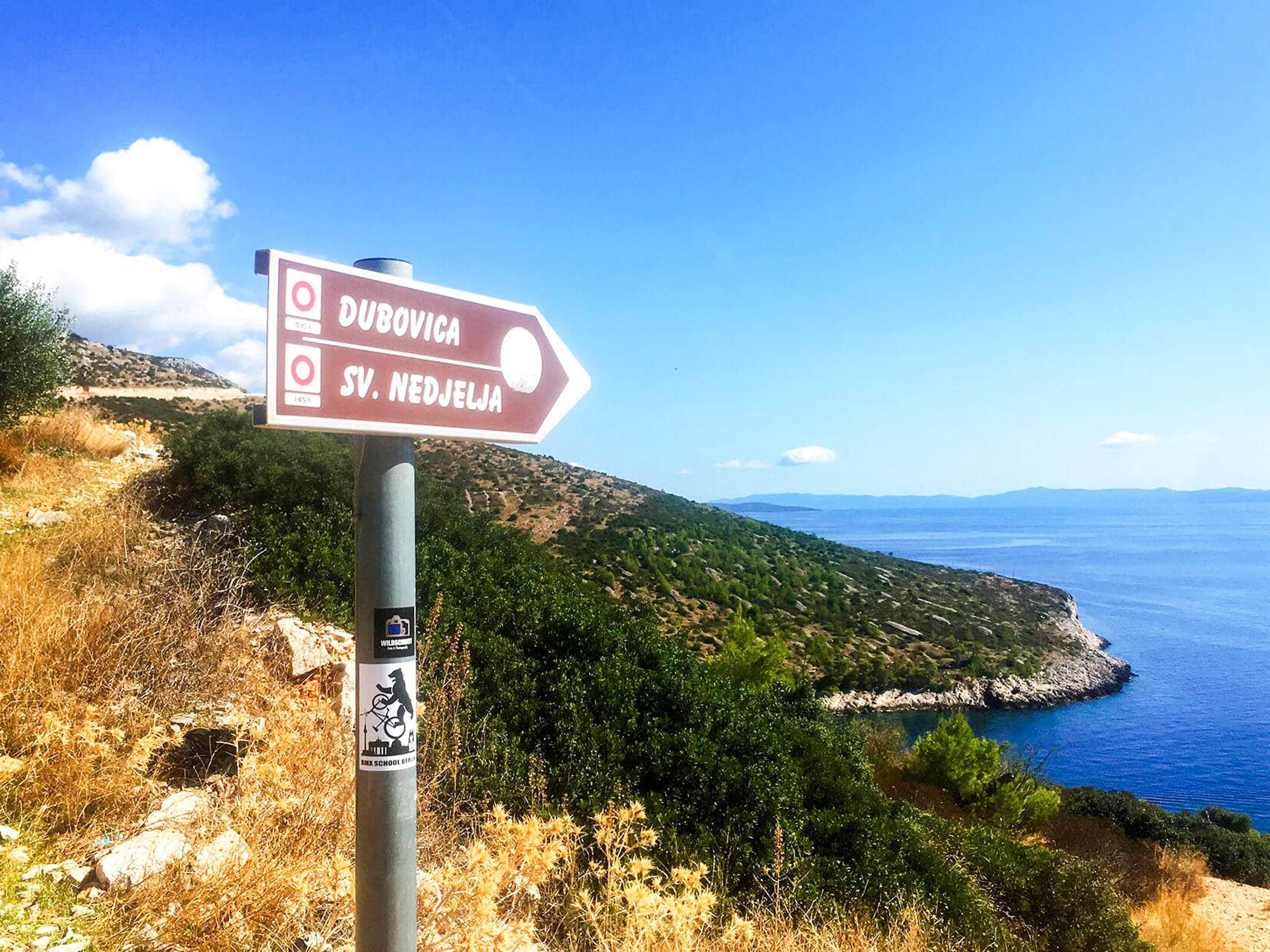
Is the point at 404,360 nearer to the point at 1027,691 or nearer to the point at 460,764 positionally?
the point at 460,764

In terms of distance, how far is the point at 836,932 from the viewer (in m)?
4.09

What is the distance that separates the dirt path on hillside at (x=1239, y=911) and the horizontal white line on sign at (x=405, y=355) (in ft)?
68.3

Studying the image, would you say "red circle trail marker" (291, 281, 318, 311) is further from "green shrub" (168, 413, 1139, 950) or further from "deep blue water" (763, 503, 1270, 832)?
"deep blue water" (763, 503, 1270, 832)

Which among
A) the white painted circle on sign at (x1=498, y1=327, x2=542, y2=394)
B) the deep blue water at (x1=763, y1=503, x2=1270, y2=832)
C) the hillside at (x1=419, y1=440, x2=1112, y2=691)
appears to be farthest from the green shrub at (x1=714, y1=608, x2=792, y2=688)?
the white painted circle on sign at (x1=498, y1=327, x2=542, y2=394)

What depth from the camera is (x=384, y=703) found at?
184 centimetres

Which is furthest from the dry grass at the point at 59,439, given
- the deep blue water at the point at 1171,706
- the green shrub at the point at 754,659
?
the deep blue water at the point at 1171,706

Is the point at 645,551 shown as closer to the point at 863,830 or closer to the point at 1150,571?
the point at 863,830

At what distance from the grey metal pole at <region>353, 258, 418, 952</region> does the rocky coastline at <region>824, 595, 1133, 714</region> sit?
110ft

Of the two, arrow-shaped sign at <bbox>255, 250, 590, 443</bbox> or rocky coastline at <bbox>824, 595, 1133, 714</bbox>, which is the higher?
arrow-shaped sign at <bbox>255, 250, 590, 443</bbox>

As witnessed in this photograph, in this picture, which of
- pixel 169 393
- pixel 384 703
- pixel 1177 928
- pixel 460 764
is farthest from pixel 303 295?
pixel 169 393

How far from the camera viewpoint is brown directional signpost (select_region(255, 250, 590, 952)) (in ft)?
5.55

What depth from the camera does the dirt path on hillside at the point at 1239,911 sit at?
1650cm

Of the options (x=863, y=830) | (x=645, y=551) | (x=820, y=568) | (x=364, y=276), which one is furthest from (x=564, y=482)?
(x=364, y=276)

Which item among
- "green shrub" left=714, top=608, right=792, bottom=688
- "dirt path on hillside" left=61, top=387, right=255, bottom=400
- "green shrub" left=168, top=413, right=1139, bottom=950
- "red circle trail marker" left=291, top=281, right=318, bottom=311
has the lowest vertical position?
"green shrub" left=714, top=608, right=792, bottom=688
